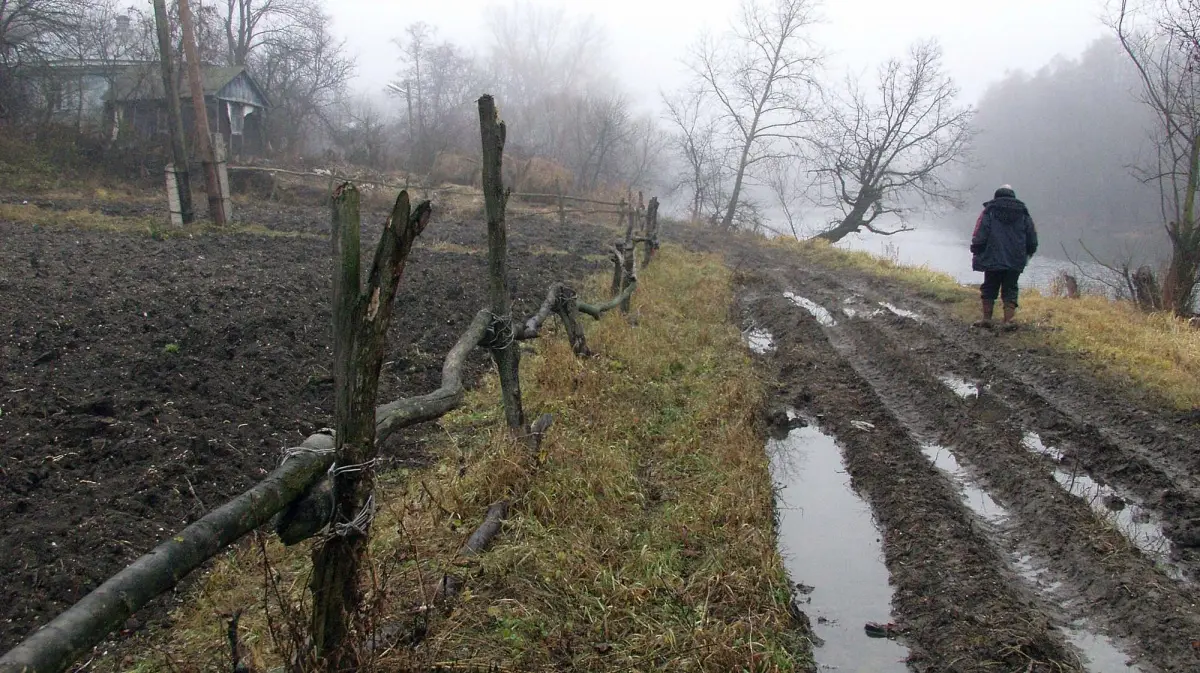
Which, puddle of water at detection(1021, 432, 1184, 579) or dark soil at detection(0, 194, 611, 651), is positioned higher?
puddle of water at detection(1021, 432, 1184, 579)

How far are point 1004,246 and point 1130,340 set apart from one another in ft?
5.88

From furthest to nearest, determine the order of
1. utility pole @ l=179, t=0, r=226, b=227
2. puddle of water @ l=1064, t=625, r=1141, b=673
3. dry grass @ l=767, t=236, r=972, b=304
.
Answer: utility pole @ l=179, t=0, r=226, b=227 → dry grass @ l=767, t=236, r=972, b=304 → puddle of water @ l=1064, t=625, r=1141, b=673

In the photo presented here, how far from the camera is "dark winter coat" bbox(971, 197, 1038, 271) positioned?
9.20m

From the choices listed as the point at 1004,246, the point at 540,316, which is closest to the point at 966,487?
the point at 540,316

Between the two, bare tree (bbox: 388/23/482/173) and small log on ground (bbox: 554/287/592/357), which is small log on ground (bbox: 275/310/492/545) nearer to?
small log on ground (bbox: 554/287/592/357)

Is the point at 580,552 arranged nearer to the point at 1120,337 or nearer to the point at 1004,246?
the point at 1120,337

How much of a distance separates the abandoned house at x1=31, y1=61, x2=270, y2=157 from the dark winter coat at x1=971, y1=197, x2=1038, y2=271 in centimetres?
2373

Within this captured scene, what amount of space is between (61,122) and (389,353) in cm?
2166

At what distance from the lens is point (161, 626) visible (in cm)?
324

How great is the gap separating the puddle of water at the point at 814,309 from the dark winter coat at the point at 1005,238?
7.07 ft

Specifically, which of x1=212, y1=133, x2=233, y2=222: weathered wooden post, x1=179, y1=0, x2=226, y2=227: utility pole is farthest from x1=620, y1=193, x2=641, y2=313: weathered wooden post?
x1=212, y1=133, x2=233, y2=222: weathered wooden post

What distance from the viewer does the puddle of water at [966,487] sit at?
4.73 metres

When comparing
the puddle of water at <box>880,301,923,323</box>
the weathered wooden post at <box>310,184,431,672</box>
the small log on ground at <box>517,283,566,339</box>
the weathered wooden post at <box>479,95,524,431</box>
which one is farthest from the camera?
the puddle of water at <box>880,301,923,323</box>

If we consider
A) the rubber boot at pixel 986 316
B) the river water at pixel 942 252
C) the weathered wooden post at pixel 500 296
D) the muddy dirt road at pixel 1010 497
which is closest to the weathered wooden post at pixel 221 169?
the muddy dirt road at pixel 1010 497
